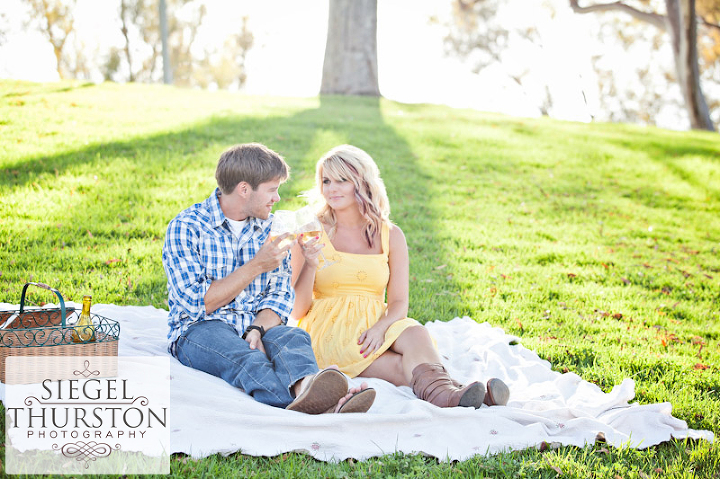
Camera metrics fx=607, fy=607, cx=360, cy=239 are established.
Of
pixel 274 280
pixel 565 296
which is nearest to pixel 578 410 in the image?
pixel 274 280

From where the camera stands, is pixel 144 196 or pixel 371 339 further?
pixel 144 196

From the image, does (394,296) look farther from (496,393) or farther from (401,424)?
(401,424)

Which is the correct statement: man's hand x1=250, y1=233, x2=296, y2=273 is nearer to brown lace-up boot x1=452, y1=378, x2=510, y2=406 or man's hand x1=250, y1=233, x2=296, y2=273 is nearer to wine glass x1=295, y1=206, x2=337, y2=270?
wine glass x1=295, y1=206, x2=337, y2=270

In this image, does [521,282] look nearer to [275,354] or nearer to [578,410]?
[578,410]

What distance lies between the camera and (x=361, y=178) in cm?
414

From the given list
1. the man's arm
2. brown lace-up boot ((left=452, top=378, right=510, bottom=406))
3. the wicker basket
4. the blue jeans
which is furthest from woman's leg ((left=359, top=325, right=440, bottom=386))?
the wicker basket

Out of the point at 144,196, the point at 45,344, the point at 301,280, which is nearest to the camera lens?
the point at 45,344

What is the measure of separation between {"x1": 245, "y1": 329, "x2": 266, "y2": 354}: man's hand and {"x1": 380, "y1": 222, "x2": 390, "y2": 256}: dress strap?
44.1 inches

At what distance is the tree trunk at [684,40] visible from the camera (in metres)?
17.7

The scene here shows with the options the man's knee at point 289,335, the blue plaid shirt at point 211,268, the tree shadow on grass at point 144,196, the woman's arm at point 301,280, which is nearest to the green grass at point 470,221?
the tree shadow on grass at point 144,196

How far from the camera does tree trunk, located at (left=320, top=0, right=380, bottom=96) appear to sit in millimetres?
A: 18062

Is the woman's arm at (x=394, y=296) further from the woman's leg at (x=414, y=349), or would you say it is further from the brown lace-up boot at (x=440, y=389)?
the brown lace-up boot at (x=440, y=389)

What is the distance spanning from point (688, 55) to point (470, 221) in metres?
13.5

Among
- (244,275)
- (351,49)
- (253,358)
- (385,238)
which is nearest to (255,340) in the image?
(253,358)
